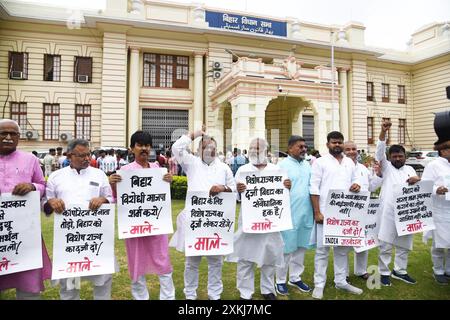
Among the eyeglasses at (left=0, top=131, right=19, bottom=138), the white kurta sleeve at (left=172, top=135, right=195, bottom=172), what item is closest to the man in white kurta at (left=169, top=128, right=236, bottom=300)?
the white kurta sleeve at (left=172, top=135, right=195, bottom=172)

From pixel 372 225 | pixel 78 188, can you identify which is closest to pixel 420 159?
pixel 372 225

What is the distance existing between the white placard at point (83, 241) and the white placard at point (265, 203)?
1.59 metres

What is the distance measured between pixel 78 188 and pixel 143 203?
709 millimetres

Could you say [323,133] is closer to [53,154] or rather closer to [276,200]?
[53,154]

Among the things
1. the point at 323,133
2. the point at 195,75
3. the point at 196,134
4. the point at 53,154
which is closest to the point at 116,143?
the point at 53,154

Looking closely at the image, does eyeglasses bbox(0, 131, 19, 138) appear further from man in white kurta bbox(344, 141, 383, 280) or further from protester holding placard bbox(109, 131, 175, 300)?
man in white kurta bbox(344, 141, 383, 280)

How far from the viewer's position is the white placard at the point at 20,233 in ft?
10.8

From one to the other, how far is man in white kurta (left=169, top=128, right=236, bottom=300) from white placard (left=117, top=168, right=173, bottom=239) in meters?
0.33

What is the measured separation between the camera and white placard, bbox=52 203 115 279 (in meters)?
3.41

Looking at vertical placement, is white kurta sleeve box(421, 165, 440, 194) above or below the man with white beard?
above

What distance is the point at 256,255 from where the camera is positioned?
13.5 feet

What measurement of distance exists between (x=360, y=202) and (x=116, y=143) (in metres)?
19.2

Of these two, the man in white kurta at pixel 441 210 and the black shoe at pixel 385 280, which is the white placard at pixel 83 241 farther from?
the man in white kurta at pixel 441 210

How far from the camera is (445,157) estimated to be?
516 centimetres
